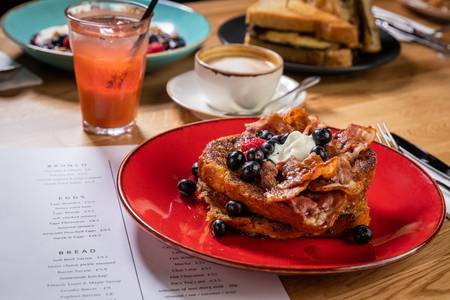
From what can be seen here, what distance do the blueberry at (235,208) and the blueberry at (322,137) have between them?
196mm

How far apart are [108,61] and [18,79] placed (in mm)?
430

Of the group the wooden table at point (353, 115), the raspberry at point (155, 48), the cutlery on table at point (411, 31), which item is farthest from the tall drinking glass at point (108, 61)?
the cutlery on table at point (411, 31)

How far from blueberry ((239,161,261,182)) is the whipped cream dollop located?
0.05m

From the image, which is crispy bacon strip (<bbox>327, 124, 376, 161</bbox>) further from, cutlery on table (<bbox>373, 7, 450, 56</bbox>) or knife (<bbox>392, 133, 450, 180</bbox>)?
cutlery on table (<bbox>373, 7, 450, 56</bbox>)

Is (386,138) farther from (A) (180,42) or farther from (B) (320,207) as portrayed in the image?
(A) (180,42)

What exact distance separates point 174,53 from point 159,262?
82 centimetres

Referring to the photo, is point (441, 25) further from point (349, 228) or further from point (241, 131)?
point (349, 228)

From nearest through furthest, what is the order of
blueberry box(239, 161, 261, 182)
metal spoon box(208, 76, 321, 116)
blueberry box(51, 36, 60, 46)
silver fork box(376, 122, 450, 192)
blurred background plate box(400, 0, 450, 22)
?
blueberry box(239, 161, 261, 182) < silver fork box(376, 122, 450, 192) < metal spoon box(208, 76, 321, 116) < blueberry box(51, 36, 60, 46) < blurred background plate box(400, 0, 450, 22)

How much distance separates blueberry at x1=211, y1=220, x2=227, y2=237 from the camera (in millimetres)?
1024

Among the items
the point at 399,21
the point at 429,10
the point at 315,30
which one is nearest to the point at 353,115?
the point at 315,30

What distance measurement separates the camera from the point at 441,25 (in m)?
2.48

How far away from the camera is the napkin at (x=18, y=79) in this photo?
1635 mm

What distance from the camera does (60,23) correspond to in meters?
1.96

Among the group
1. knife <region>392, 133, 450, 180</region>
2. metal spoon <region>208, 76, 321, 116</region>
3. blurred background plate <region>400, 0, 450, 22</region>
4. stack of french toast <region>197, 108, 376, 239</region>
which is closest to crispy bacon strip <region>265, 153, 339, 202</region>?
stack of french toast <region>197, 108, 376, 239</region>
